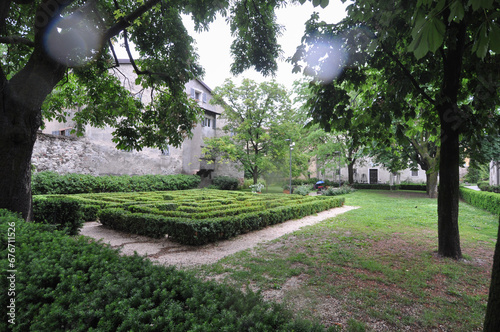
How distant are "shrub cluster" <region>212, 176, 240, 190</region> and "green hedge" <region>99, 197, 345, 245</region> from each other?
47.2 feet

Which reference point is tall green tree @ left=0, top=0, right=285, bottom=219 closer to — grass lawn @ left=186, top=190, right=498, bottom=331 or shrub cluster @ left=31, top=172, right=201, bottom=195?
grass lawn @ left=186, top=190, right=498, bottom=331

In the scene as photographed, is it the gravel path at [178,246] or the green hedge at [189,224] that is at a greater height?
the green hedge at [189,224]

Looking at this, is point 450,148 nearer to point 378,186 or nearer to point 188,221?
point 188,221

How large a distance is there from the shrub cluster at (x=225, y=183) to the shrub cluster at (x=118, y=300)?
843 inches

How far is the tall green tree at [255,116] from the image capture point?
2144 centimetres

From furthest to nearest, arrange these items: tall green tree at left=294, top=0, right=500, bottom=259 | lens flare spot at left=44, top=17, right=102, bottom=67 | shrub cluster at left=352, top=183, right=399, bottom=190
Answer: shrub cluster at left=352, top=183, right=399, bottom=190, tall green tree at left=294, top=0, right=500, bottom=259, lens flare spot at left=44, top=17, right=102, bottom=67

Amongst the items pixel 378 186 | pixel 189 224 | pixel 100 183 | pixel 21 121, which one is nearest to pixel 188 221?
pixel 189 224

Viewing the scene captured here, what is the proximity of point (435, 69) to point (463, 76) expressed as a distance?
0.59 m

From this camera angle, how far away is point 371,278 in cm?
432

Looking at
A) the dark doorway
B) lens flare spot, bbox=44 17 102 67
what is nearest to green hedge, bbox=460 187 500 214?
lens flare spot, bbox=44 17 102 67

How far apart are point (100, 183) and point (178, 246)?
1167 cm

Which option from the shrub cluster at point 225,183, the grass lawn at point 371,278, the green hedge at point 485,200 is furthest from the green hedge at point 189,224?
the shrub cluster at point 225,183

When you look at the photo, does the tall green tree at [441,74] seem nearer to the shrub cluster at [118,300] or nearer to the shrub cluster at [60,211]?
the shrub cluster at [118,300]

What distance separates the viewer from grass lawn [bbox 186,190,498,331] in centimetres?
316
